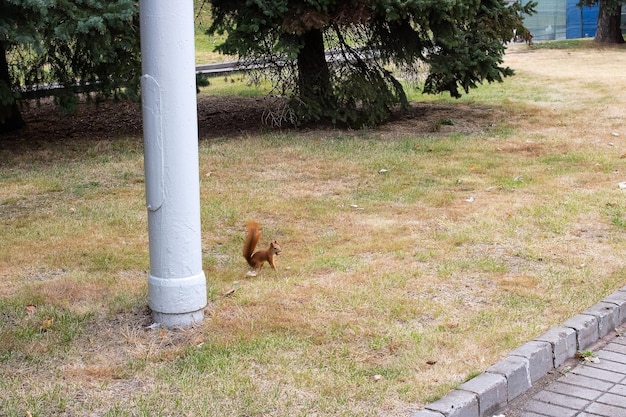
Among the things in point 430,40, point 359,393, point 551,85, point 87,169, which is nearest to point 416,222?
point 359,393

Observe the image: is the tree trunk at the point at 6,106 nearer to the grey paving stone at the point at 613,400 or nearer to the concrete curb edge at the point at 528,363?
the concrete curb edge at the point at 528,363

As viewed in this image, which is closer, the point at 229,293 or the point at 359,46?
the point at 229,293

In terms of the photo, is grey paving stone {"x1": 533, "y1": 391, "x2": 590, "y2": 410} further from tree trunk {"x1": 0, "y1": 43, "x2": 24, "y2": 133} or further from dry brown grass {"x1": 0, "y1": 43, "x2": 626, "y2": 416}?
tree trunk {"x1": 0, "y1": 43, "x2": 24, "y2": 133}

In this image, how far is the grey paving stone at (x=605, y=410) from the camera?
430 cm

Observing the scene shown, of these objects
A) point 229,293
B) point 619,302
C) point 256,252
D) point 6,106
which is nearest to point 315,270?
point 256,252

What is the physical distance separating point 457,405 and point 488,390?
0.26 metres

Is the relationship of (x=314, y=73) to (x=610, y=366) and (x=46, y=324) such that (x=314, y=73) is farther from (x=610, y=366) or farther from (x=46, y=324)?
(x=610, y=366)

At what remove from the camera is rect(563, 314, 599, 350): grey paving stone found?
5059 millimetres

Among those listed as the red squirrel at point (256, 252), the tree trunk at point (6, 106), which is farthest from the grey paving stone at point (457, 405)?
the tree trunk at point (6, 106)

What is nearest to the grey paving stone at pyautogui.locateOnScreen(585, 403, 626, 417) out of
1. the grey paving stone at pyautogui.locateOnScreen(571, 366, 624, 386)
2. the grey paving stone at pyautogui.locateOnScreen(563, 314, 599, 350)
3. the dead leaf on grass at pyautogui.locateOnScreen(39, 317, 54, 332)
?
the grey paving stone at pyautogui.locateOnScreen(571, 366, 624, 386)

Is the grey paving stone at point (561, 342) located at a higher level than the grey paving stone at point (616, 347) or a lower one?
higher

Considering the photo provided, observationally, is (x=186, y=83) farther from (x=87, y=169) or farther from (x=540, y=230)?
(x=87, y=169)

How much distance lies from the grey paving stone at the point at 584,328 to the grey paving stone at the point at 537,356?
335 mm

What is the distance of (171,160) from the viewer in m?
5.00
